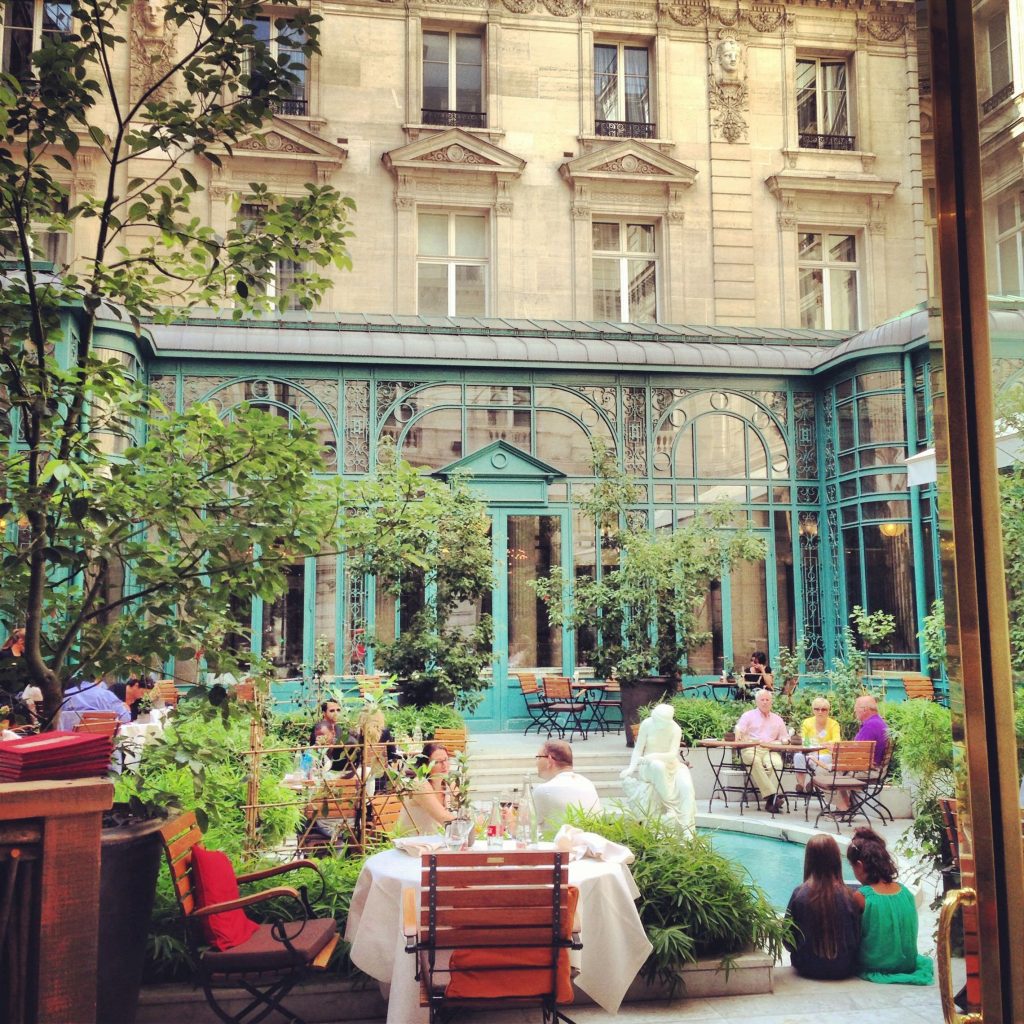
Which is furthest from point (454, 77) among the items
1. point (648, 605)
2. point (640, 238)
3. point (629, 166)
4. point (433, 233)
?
point (648, 605)

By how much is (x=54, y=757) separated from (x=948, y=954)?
3080 mm

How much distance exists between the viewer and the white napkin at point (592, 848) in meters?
5.45

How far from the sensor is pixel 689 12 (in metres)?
22.4

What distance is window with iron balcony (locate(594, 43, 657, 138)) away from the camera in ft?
72.6

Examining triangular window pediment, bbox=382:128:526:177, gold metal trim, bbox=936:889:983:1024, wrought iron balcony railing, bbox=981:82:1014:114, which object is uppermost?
triangular window pediment, bbox=382:128:526:177

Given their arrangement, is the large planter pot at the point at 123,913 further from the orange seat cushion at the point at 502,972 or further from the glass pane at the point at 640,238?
the glass pane at the point at 640,238

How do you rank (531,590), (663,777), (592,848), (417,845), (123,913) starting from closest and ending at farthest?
(123,913)
(592,848)
(417,845)
(663,777)
(531,590)

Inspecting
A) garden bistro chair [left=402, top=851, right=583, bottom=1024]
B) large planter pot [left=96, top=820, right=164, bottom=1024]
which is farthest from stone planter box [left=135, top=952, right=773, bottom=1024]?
garden bistro chair [left=402, top=851, right=583, bottom=1024]

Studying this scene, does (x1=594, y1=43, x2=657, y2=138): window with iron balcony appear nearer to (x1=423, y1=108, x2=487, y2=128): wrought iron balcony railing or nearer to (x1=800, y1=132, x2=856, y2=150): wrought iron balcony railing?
(x1=423, y1=108, x2=487, y2=128): wrought iron balcony railing

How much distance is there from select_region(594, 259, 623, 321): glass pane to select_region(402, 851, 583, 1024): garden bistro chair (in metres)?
18.0

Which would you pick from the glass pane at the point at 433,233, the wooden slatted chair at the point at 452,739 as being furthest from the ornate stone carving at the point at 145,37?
the wooden slatted chair at the point at 452,739

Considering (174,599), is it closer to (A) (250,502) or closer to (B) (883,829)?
(A) (250,502)

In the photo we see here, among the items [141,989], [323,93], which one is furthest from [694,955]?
[323,93]

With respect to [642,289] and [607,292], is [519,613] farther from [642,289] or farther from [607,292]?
[642,289]
